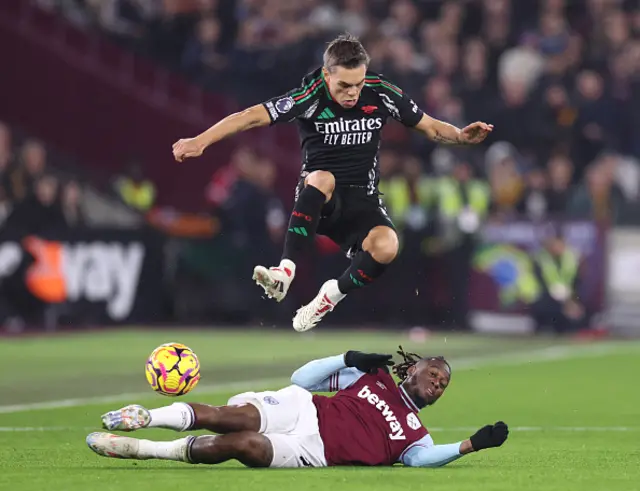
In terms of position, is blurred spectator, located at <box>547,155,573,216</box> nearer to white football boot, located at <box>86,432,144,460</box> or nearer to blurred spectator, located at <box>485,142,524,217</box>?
blurred spectator, located at <box>485,142,524,217</box>

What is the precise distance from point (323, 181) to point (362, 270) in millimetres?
738

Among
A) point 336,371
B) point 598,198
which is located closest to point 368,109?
point 336,371

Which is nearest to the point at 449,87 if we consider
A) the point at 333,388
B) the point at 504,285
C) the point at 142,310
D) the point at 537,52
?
the point at 537,52

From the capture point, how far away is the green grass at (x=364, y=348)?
839 cm

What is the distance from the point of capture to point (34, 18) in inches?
920

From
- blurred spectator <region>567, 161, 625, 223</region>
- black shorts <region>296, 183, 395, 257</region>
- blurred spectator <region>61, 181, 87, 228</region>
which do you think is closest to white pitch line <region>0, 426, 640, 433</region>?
black shorts <region>296, 183, 395, 257</region>

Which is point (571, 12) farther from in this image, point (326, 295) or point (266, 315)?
point (326, 295)

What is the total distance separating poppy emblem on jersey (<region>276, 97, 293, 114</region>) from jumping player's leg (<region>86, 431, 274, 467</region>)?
261 cm

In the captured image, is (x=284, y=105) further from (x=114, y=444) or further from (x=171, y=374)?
(x=114, y=444)

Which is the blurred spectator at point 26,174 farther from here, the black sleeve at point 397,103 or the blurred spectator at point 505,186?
the black sleeve at point 397,103

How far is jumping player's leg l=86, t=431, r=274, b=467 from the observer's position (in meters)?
8.54

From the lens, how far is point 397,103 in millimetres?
10914

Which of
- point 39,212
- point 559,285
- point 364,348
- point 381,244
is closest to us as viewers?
point 381,244

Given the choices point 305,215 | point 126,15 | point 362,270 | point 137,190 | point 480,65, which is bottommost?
point 362,270
